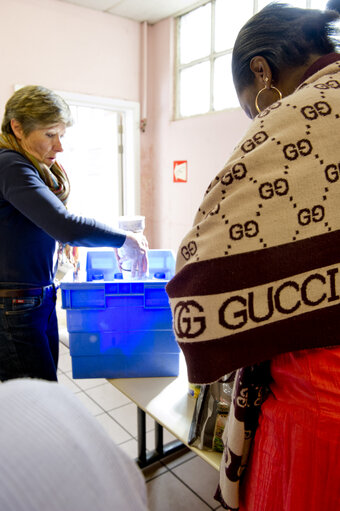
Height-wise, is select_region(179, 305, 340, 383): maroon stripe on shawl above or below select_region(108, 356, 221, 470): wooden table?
above

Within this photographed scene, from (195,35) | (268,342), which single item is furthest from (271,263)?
(195,35)

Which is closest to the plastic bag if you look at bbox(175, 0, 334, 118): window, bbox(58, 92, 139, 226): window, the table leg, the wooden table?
the wooden table

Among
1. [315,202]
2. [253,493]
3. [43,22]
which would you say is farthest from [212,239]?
[43,22]

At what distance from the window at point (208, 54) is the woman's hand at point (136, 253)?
220 cm

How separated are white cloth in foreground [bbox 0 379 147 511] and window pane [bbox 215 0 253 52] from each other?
3.45 m

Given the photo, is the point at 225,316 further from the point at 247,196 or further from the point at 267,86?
the point at 267,86

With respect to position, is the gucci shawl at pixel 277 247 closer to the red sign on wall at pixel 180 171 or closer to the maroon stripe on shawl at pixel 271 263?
the maroon stripe on shawl at pixel 271 263

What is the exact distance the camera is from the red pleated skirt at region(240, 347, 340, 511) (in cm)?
71

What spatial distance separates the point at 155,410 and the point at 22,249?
27.3 inches

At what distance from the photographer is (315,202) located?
69cm

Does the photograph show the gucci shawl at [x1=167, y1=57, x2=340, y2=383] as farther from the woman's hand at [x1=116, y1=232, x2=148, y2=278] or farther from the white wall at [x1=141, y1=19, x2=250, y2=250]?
the white wall at [x1=141, y1=19, x2=250, y2=250]

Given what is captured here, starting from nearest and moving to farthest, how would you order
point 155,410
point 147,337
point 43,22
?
point 155,410 → point 147,337 → point 43,22

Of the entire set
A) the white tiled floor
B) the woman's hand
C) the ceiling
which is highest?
the ceiling

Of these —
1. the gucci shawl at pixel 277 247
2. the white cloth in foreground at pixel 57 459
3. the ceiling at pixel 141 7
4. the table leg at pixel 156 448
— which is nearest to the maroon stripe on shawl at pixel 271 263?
the gucci shawl at pixel 277 247
